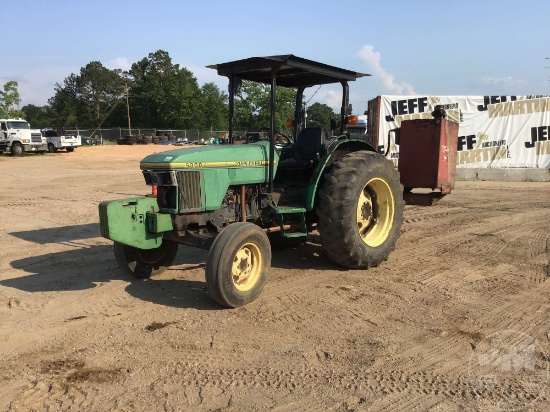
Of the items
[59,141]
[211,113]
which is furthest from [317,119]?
[211,113]

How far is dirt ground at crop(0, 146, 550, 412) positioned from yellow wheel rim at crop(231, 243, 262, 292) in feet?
0.88

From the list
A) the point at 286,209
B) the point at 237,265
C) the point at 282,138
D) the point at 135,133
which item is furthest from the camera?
the point at 135,133

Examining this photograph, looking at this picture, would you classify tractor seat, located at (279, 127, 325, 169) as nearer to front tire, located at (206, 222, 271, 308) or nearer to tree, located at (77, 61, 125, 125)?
front tire, located at (206, 222, 271, 308)

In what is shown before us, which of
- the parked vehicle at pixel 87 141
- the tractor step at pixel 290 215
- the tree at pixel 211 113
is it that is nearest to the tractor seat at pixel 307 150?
the tractor step at pixel 290 215

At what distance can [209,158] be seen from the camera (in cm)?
493

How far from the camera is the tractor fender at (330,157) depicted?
5594 mm

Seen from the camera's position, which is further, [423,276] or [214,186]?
[423,276]

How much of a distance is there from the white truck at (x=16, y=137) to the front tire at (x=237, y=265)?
91.5ft

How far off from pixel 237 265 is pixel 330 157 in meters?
1.96

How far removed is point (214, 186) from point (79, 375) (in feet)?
7.40

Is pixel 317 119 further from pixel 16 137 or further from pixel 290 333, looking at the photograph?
pixel 16 137

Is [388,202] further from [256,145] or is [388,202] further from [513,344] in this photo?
[513,344]

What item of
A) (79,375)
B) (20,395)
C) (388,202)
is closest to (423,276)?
(388,202)

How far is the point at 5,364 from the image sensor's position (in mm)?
3611
